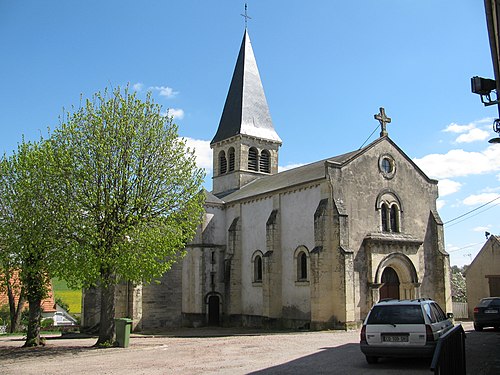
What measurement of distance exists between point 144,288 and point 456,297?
2341 cm

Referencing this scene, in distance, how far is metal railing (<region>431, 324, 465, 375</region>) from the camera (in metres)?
6.39

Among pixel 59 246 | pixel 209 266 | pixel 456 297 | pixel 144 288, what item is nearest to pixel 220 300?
pixel 209 266

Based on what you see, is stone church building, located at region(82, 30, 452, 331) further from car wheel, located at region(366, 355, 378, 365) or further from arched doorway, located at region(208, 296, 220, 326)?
car wheel, located at region(366, 355, 378, 365)

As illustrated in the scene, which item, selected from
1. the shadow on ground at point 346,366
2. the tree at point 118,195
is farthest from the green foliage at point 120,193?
the shadow on ground at point 346,366

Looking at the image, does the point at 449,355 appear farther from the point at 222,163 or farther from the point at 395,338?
the point at 222,163

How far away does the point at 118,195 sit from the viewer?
17.2 metres

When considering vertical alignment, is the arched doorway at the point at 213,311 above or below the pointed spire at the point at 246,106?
below

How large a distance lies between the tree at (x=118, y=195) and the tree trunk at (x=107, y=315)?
0.11ft

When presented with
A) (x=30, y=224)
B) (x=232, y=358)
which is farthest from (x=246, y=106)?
(x=232, y=358)

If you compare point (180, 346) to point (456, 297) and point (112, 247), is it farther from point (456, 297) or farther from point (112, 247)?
point (456, 297)

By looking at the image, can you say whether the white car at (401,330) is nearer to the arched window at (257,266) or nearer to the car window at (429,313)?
the car window at (429,313)

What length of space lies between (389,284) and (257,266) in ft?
23.9

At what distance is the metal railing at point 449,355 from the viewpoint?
6385mm

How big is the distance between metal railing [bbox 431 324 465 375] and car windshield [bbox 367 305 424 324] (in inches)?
73.8
